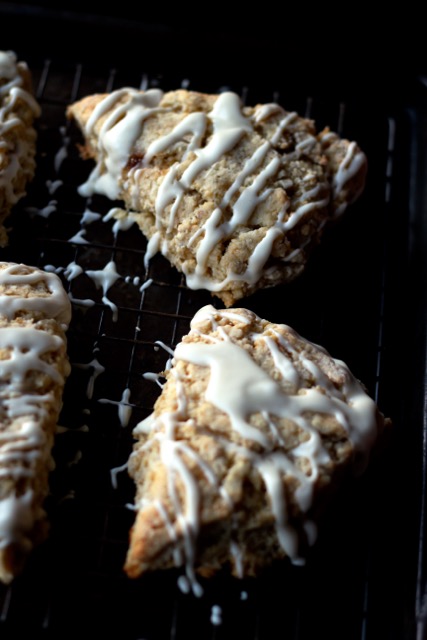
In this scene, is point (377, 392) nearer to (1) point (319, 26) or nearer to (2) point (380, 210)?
(2) point (380, 210)

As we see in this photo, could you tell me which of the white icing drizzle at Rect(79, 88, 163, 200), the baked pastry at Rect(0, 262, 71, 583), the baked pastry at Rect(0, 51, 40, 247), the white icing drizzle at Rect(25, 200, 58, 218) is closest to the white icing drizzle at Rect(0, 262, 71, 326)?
the baked pastry at Rect(0, 262, 71, 583)

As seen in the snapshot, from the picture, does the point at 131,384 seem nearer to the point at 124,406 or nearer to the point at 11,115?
the point at 124,406

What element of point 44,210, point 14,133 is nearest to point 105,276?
point 44,210

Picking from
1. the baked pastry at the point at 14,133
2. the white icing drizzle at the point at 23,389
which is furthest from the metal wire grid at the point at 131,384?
the white icing drizzle at the point at 23,389

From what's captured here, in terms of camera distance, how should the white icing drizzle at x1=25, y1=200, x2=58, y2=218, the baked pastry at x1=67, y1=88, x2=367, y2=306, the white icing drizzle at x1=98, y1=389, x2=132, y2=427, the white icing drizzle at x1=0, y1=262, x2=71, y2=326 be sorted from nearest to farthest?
the white icing drizzle at x1=0, y1=262, x2=71, y2=326
the white icing drizzle at x1=98, y1=389, x2=132, y2=427
the baked pastry at x1=67, y1=88, x2=367, y2=306
the white icing drizzle at x1=25, y1=200, x2=58, y2=218

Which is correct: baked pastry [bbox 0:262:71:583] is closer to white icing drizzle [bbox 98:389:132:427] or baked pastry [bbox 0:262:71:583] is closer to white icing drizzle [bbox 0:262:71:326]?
white icing drizzle [bbox 0:262:71:326]

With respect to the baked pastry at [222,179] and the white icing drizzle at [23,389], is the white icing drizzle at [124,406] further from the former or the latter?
the baked pastry at [222,179]
